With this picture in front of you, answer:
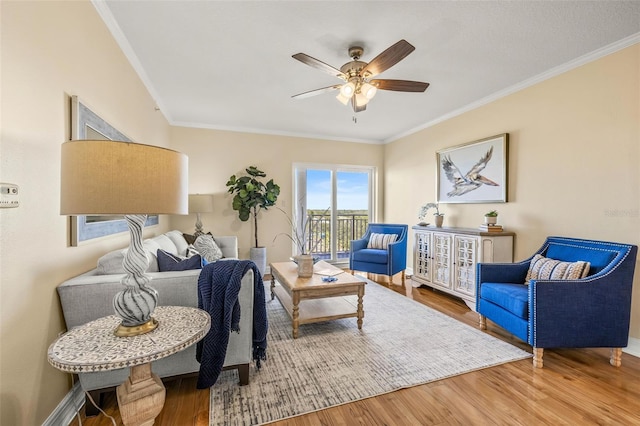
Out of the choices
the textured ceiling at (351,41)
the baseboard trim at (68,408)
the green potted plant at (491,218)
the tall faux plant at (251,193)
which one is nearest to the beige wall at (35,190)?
the baseboard trim at (68,408)

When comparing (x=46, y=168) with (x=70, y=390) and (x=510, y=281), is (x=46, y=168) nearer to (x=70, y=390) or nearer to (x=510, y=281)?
(x=70, y=390)

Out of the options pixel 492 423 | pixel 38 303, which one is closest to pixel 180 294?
pixel 38 303

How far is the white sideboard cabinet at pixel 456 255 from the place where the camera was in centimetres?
324

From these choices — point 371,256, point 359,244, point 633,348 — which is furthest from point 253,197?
point 633,348

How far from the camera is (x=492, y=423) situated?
1.58m

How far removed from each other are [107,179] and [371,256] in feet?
12.4

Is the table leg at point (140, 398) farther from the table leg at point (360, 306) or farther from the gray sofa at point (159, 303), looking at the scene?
the table leg at point (360, 306)

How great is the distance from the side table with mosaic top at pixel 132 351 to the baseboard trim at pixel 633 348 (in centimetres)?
333

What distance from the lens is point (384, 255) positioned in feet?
14.0

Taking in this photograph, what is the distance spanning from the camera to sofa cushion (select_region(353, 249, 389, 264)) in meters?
4.29

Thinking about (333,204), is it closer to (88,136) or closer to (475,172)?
(475,172)

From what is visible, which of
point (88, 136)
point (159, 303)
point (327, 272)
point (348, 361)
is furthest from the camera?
point (327, 272)

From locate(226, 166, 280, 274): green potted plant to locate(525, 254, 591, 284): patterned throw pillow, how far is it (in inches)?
142

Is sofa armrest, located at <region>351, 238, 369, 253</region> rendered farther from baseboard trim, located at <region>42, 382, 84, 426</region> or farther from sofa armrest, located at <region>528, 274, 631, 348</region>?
baseboard trim, located at <region>42, 382, 84, 426</region>
